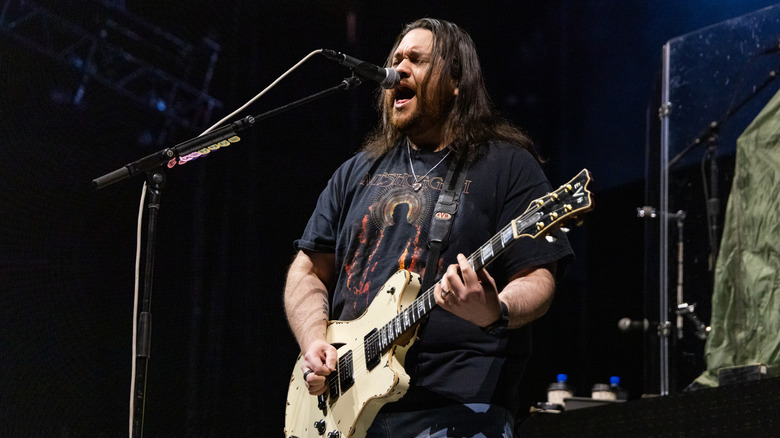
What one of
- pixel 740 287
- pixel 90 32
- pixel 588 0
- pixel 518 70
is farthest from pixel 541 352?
pixel 90 32

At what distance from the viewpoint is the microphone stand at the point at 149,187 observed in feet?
6.99

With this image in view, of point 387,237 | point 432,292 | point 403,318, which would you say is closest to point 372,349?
point 403,318

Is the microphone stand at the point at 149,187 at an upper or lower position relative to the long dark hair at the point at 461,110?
lower

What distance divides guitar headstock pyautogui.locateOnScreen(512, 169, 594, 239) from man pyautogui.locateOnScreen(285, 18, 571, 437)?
163 millimetres

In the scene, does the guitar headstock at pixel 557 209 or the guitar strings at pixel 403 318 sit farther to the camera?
the guitar strings at pixel 403 318

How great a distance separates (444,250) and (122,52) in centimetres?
235

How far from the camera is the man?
2.11 m

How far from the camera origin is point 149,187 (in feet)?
7.54

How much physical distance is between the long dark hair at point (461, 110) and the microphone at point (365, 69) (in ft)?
0.54

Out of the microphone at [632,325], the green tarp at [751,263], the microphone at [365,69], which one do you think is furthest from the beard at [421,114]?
the microphone at [632,325]

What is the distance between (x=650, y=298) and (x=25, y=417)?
3.34 meters

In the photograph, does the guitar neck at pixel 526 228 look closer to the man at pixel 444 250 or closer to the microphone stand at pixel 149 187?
the man at pixel 444 250

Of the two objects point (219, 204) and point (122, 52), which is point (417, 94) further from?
point (122, 52)

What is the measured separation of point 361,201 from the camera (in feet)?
8.43
